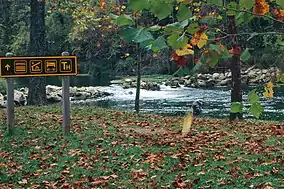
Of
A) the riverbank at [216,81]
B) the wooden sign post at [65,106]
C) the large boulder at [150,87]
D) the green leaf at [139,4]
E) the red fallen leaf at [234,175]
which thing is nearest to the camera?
the green leaf at [139,4]

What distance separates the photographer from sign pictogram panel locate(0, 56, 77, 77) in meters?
8.04

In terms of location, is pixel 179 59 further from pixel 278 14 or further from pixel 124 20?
pixel 278 14

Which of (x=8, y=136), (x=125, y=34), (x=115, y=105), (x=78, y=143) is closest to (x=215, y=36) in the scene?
(x=125, y=34)

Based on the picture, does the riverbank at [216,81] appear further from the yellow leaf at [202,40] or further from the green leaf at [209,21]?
the yellow leaf at [202,40]

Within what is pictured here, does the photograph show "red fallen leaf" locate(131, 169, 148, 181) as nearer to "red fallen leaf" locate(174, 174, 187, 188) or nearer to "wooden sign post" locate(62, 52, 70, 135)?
"red fallen leaf" locate(174, 174, 187, 188)

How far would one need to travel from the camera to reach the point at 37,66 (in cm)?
815

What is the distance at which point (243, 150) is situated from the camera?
6.58m

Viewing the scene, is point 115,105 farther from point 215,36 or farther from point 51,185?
point 215,36

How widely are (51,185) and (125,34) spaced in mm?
4504

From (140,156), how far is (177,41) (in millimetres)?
5192

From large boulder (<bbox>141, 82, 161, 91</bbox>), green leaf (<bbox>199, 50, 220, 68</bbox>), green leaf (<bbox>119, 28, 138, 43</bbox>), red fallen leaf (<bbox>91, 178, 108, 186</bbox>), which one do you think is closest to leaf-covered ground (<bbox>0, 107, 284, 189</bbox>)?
red fallen leaf (<bbox>91, 178, 108, 186</bbox>)

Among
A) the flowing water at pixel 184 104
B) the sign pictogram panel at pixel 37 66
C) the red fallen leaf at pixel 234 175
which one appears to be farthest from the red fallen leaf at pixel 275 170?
the flowing water at pixel 184 104

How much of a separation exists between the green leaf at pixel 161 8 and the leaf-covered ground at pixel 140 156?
13.0 feet

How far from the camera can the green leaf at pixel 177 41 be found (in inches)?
50.7
